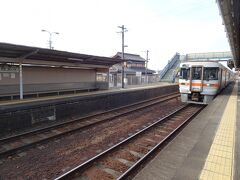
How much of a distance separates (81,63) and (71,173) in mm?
13466

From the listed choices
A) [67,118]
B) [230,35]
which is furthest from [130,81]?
[67,118]

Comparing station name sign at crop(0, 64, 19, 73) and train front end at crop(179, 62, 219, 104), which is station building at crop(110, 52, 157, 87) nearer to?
train front end at crop(179, 62, 219, 104)

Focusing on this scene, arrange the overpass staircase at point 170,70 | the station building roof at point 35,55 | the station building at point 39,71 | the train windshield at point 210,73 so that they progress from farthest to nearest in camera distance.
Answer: the overpass staircase at point 170,70 → the train windshield at point 210,73 → the station building at point 39,71 → the station building roof at point 35,55

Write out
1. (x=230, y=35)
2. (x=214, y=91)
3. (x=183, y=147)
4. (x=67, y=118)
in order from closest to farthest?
(x=183, y=147), (x=67, y=118), (x=214, y=91), (x=230, y=35)

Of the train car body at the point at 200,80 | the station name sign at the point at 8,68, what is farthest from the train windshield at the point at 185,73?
the station name sign at the point at 8,68

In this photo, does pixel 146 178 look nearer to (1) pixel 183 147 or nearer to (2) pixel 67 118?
(1) pixel 183 147

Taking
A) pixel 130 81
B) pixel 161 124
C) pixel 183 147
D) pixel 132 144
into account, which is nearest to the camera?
pixel 183 147

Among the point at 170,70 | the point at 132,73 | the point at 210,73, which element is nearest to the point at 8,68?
the point at 210,73

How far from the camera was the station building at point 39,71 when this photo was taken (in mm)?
11870

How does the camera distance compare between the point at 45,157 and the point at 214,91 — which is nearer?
the point at 45,157

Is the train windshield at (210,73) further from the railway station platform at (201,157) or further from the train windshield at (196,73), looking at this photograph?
the railway station platform at (201,157)

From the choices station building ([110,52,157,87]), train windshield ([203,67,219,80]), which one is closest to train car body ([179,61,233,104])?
train windshield ([203,67,219,80])

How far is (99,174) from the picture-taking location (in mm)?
4504

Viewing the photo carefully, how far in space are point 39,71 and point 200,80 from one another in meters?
12.1
